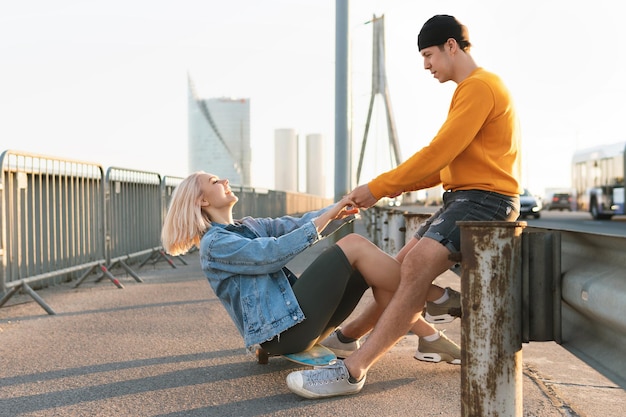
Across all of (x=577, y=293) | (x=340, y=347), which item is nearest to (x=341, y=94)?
(x=340, y=347)

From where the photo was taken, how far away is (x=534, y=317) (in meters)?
2.54

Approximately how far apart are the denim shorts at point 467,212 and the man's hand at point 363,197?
337 mm

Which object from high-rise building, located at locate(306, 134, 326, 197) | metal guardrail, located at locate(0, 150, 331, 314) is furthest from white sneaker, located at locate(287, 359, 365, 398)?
high-rise building, located at locate(306, 134, 326, 197)

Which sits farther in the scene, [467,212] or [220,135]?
[220,135]

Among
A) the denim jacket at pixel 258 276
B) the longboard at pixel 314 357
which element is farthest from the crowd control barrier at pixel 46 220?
the longboard at pixel 314 357

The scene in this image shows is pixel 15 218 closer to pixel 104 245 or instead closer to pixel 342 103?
pixel 104 245

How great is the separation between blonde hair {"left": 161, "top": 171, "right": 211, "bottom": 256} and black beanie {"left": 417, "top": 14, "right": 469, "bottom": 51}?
150 centimetres

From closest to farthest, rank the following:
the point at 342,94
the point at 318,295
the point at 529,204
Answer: the point at 318,295
the point at 342,94
the point at 529,204

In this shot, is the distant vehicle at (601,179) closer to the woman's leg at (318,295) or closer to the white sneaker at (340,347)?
the white sneaker at (340,347)

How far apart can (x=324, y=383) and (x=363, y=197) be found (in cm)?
96

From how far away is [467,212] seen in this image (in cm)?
384

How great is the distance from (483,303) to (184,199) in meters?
2.28

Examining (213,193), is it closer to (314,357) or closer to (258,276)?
(258,276)

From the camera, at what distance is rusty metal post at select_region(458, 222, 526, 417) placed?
8.28ft
